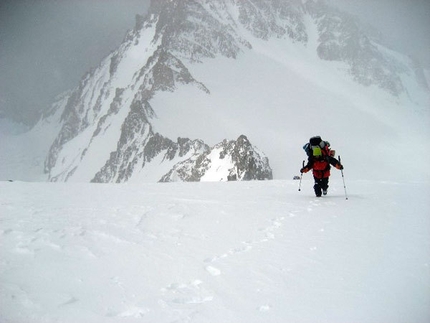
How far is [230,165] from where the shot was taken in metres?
65.5

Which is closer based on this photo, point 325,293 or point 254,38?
point 325,293

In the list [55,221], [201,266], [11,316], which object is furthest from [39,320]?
[55,221]

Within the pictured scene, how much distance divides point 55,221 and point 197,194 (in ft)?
16.8

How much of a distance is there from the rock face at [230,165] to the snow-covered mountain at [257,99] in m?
3.82

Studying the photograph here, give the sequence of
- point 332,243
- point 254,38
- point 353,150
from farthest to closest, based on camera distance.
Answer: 1. point 254,38
2. point 353,150
3. point 332,243

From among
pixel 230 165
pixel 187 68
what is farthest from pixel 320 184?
pixel 187 68

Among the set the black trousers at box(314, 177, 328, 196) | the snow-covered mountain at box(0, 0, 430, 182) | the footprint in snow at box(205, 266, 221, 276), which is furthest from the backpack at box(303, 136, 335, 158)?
the snow-covered mountain at box(0, 0, 430, 182)

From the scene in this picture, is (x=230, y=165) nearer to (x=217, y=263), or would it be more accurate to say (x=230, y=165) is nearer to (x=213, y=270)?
(x=217, y=263)

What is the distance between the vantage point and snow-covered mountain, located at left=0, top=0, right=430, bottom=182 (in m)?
112

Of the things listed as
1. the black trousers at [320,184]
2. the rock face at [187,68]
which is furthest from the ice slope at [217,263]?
the rock face at [187,68]

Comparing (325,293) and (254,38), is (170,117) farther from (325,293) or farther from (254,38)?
(325,293)

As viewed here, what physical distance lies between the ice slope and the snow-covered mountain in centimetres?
6321

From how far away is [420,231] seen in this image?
6672mm

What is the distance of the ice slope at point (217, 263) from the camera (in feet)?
13.4
